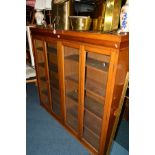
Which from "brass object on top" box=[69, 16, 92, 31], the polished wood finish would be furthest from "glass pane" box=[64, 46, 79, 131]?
"brass object on top" box=[69, 16, 92, 31]

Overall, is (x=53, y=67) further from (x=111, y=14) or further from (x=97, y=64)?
(x=111, y=14)

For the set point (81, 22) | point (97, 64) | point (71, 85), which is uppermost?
point (81, 22)

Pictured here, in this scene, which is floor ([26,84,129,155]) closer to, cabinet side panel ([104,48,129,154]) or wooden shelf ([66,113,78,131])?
wooden shelf ([66,113,78,131])

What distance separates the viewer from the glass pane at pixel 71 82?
6.43 feet

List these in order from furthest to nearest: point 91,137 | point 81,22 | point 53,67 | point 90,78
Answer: point 53,67
point 91,137
point 90,78
point 81,22

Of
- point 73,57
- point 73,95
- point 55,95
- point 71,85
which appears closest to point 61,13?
point 73,57

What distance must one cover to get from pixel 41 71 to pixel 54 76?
38 cm

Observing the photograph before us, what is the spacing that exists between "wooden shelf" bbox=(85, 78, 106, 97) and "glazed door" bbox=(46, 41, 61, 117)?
0.62 m

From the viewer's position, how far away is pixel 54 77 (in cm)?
230

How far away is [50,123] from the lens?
2.45 metres

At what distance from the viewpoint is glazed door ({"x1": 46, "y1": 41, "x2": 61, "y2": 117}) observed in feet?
7.18
